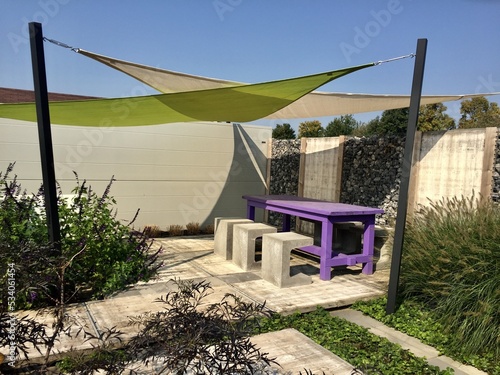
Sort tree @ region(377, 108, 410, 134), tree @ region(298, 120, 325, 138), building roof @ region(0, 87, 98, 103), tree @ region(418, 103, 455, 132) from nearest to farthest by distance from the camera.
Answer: building roof @ region(0, 87, 98, 103), tree @ region(418, 103, 455, 132), tree @ region(377, 108, 410, 134), tree @ region(298, 120, 325, 138)

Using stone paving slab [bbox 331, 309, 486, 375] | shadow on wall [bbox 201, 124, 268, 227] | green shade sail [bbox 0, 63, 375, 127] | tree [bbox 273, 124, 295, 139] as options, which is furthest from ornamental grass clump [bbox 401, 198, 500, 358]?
tree [bbox 273, 124, 295, 139]

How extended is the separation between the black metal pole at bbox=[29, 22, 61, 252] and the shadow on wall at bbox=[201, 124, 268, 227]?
437cm

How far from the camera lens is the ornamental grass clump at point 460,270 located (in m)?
2.65

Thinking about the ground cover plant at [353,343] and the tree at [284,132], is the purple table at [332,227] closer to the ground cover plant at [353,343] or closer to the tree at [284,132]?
the ground cover plant at [353,343]

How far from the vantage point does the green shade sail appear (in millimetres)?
3605

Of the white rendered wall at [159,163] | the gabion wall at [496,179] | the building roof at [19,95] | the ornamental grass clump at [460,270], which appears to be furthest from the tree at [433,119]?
the ornamental grass clump at [460,270]

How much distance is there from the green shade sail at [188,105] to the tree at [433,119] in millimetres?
18099

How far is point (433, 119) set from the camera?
2108 centimetres

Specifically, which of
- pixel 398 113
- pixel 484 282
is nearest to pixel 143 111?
pixel 484 282

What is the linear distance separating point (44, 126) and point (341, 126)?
24.5m

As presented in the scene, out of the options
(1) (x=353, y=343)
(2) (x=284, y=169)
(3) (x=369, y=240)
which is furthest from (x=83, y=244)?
(2) (x=284, y=169)

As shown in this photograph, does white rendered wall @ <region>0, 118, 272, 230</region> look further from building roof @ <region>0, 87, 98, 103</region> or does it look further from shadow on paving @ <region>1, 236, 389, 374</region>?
building roof @ <region>0, 87, 98, 103</region>

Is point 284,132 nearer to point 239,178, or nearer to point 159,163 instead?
point 239,178

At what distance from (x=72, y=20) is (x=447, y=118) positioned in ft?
73.8
